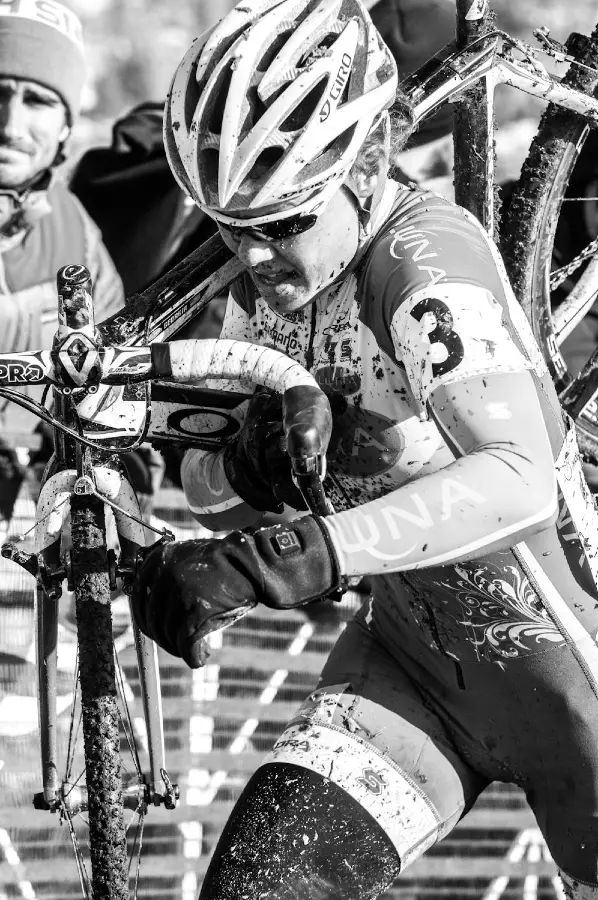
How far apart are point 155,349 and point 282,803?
65 cm

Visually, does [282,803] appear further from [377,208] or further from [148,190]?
[148,190]

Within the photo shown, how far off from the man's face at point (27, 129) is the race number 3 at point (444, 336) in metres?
1.51

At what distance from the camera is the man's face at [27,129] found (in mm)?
2420

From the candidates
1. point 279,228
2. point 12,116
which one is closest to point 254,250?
point 279,228

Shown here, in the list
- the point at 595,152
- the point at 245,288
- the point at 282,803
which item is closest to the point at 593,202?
the point at 595,152

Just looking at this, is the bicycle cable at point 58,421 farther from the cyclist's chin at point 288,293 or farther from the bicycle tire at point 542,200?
the bicycle tire at point 542,200

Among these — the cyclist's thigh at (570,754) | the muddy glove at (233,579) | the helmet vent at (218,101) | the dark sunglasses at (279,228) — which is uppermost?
the helmet vent at (218,101)

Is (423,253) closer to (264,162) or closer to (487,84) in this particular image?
(264,162)

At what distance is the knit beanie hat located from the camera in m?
2.38

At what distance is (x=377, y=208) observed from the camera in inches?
57.6

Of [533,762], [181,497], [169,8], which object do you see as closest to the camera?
[533,762]

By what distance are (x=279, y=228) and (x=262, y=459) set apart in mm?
348

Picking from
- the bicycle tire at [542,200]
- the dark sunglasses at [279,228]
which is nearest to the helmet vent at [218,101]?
the dark sunglasses at [279,228]

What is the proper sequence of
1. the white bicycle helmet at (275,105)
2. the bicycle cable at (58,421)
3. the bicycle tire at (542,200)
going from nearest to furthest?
the white bicycle helmet at (275,105), the bicycle cable at (58,421), the bicycle tire at (542,200)
